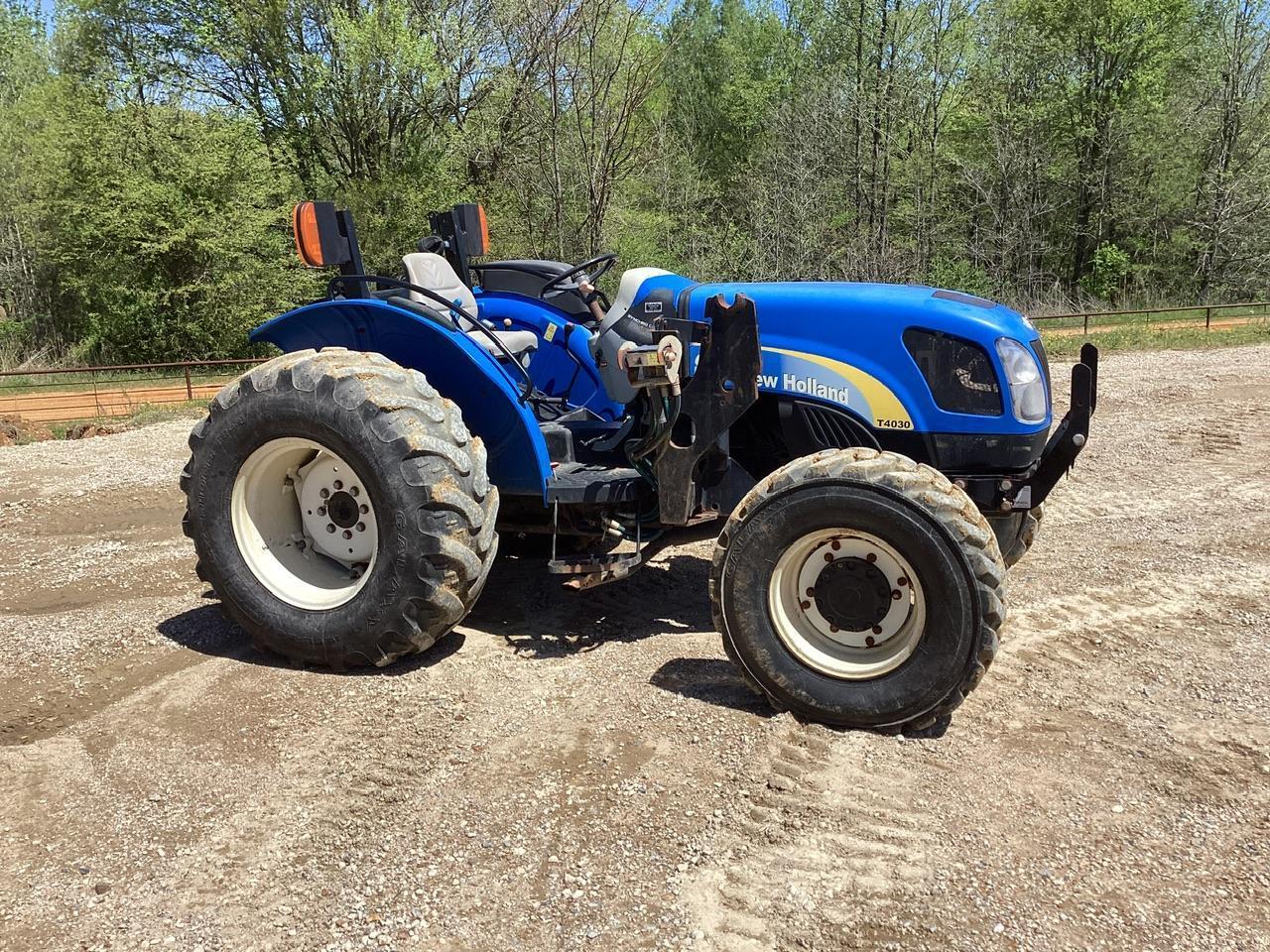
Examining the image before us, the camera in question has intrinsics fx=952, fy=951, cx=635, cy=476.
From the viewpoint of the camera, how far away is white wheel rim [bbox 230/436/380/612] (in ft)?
13.0

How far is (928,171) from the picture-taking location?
2619 centimetres

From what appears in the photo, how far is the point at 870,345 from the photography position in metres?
3.67

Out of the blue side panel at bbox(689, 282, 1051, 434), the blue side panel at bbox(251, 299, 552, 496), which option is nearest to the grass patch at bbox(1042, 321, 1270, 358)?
the blue side panel at bbox(689, 282, 1051, 434)

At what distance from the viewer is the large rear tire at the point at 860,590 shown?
3088 millimetres

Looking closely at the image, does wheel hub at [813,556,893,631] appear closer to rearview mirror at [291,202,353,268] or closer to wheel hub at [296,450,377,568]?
wheel hub at [296,450,377,568]

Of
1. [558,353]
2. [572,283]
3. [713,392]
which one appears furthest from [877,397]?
[572,283]

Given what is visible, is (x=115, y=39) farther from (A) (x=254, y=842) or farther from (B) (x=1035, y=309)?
(A) (x=254, y=842)

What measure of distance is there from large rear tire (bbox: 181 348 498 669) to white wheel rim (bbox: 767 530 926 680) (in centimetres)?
119

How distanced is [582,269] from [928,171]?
23.9m

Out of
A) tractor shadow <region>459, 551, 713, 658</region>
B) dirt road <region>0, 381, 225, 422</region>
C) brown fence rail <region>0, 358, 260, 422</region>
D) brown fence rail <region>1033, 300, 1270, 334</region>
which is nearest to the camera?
tractor shadow <region>459, 551, 713, 658</region>

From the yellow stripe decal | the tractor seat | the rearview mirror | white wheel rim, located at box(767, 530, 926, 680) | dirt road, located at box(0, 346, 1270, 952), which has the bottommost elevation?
dirt road, located at box(0, 346, 1270, 952)

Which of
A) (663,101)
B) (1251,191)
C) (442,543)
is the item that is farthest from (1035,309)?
(442,543)

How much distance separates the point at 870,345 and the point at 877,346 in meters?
0.03

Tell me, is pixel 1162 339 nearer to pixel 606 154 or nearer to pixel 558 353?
pixel 606 154
